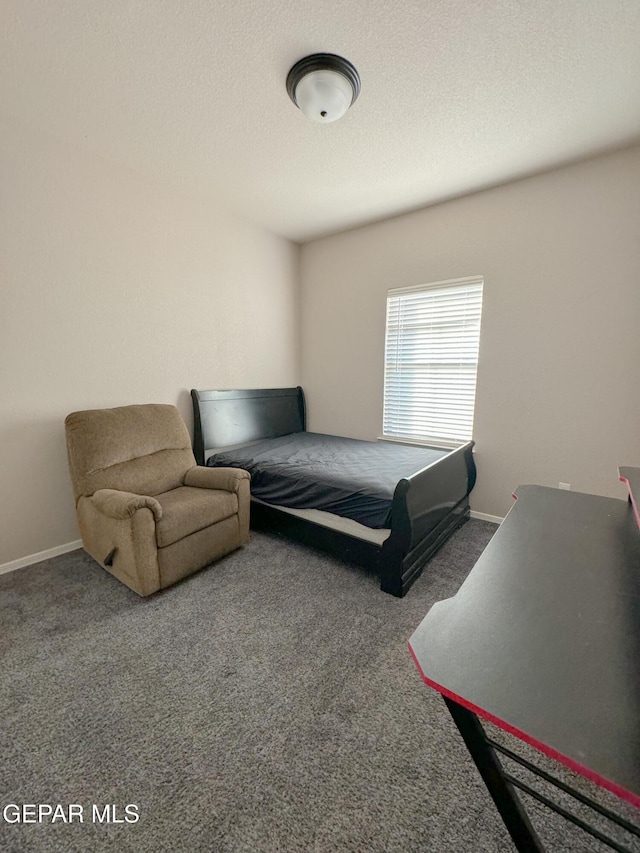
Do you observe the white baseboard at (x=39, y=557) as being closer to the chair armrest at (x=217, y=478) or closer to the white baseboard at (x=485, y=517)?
the chair armrest at (x=217, y=478)

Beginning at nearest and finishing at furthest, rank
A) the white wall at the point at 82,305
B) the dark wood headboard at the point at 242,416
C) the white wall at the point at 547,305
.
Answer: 1. the white wall at the point at 82,305
2. the white wall at the point at 547,305
3. the dark wood headboard at the point at 242,416

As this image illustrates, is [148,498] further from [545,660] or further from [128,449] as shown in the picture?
[545,660]

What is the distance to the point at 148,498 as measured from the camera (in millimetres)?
1932

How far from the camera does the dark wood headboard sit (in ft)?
10.0

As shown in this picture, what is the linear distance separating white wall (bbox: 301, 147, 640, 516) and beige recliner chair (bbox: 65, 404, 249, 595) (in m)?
2.21

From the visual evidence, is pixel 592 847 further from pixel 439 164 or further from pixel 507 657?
pixel 439 164

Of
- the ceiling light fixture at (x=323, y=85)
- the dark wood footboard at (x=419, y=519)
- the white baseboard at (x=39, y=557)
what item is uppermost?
the ceiling light fixture at (x=323, y=85)

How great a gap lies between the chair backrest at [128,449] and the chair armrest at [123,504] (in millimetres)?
247

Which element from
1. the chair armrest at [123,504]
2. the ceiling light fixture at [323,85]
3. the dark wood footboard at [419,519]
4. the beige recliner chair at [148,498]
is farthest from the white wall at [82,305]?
the dark wood footboard at [419,519]

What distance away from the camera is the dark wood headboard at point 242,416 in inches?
120

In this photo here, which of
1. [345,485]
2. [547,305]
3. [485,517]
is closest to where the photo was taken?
[345,485]

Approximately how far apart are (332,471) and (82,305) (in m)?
2.12

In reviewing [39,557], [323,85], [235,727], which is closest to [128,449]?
[39,557]

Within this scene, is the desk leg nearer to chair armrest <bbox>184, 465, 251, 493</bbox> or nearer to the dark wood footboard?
the dark wood footboard
